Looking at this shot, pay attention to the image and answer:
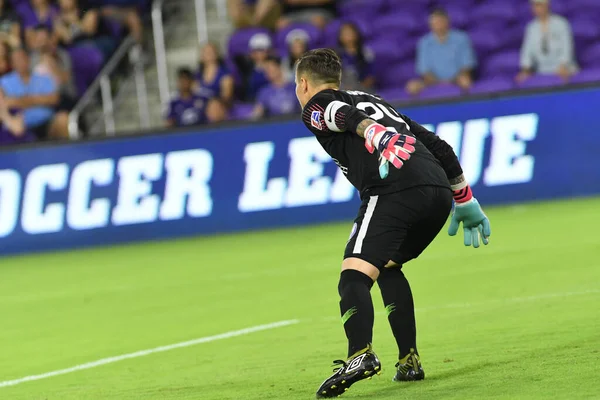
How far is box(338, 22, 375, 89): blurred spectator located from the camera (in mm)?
17391

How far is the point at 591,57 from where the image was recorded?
692 inches

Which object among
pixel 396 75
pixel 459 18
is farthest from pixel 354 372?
pixel 459 18

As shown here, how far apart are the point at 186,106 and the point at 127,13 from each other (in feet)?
11.0

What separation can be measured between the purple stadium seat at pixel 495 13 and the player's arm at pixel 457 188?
12.4 m

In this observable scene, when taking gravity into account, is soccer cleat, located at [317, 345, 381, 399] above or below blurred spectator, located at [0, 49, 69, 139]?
above

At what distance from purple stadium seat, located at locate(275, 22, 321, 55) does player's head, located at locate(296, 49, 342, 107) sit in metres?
11.9

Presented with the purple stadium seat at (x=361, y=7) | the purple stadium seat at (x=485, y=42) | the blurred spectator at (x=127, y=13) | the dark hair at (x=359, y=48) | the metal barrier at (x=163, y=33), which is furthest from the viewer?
the blurred spectator at (x=127, y=13)

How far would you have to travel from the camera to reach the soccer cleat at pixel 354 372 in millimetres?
5754

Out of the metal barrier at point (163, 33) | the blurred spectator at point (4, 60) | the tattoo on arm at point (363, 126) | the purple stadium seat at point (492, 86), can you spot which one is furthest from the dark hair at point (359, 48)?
the tattoo on arm at point (363, 126)

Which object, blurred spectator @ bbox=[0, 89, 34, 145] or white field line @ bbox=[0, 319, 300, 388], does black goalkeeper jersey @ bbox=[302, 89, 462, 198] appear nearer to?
white field line @ bbox=[0, 319, 300, 388]

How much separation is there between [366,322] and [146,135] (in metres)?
10.1

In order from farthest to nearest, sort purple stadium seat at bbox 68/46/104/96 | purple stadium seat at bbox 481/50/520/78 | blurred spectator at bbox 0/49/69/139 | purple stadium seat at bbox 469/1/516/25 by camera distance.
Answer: purple stadium seat at bbox 68/46/104/96 → purple stadium seat at bbox 469/1/516/25 → blurred spectator at bbox 0/49/69/139 → purple stadium seat at bbox 481/50/520/78

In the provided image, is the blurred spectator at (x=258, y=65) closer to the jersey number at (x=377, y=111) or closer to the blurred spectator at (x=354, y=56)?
the blurred spectator at (x=354, y=56)

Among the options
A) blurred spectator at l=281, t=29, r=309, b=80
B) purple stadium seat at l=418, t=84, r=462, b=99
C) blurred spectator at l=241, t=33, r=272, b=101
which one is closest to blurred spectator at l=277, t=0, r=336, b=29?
blurred spectator at l=281, t=29, r=309, b=80
